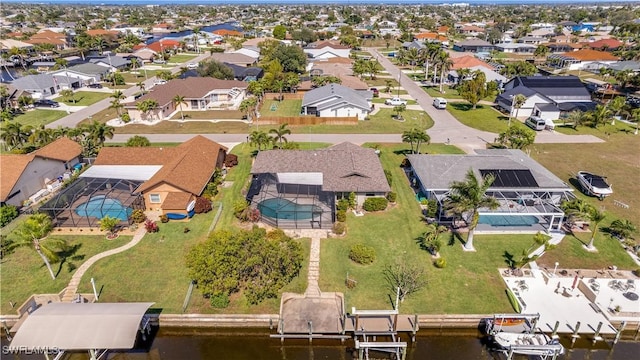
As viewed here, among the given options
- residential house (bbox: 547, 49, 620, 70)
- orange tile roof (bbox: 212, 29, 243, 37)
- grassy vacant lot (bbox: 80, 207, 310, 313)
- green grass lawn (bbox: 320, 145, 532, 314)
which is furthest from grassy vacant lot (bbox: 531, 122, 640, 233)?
orange tile roof (bbox: 212, 29, 243, 37)

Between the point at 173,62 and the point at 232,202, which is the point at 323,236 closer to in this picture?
the point at 232,202

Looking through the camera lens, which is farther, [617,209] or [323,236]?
[617,209]

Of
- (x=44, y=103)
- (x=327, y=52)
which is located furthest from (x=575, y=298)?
(x=327, y=52)

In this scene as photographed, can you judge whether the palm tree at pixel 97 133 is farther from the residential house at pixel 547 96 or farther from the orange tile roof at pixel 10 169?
the residential house at pixel 547 96

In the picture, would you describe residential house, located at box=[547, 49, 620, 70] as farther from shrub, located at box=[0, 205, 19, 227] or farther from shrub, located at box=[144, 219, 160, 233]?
shrub, located at box=[0, 205, 19, 227]

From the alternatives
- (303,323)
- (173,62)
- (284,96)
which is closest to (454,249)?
(303,323)

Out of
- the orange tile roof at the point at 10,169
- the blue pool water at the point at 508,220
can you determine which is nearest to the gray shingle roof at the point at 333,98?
the blue pool water at the point at 508,220

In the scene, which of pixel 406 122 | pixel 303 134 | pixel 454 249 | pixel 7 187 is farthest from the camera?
pixel 406 122
